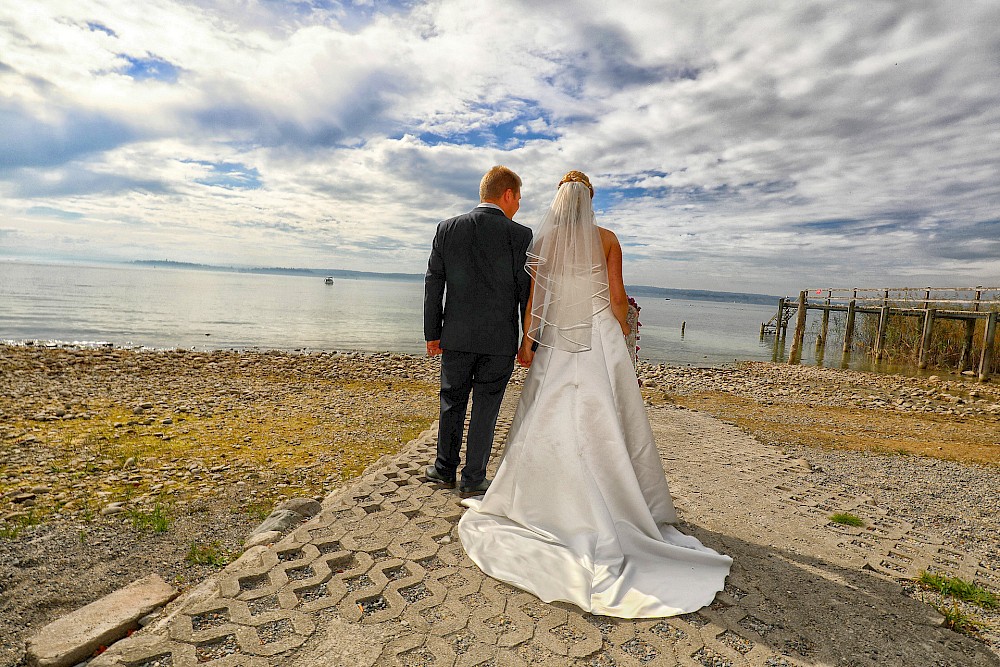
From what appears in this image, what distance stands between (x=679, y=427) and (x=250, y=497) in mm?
6595

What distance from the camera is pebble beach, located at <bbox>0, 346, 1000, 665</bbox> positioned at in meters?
4.00

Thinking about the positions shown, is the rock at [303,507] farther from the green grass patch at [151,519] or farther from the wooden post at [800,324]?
the wooden post at [800,324]

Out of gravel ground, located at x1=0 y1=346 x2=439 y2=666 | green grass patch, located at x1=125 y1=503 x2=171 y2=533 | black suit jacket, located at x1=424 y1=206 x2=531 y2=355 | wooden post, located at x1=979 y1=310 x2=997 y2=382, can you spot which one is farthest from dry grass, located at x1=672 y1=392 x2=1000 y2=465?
wooden post, located at x1=979 y1=310 x2=997 y2=382

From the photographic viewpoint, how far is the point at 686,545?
3.52 meters

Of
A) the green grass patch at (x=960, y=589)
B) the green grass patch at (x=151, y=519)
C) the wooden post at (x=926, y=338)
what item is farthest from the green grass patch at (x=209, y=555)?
the wooden post at (x=926, y=338)

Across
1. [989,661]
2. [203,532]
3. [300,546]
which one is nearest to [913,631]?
[989,661]

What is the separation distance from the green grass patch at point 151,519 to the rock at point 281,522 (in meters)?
1.00

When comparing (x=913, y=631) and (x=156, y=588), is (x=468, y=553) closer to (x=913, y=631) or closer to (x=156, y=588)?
(x=156, y=588)

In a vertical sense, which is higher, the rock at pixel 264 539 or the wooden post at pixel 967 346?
the wooden post at pixel 967 346

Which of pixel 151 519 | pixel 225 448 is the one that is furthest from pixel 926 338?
pixel 151 519

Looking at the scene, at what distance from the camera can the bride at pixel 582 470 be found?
3.03 m

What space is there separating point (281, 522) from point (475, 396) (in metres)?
1.77

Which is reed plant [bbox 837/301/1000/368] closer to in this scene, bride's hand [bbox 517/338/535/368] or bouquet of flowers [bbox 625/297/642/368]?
bouquet of flowers [bbox 625/297/642/368]

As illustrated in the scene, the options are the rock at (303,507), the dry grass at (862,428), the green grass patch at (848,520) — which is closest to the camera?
the rock at (303,507)
